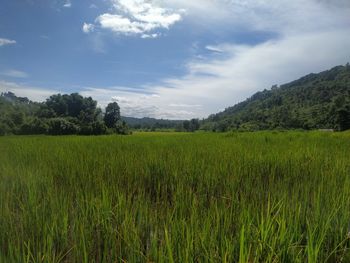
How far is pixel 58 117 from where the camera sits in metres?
30.1

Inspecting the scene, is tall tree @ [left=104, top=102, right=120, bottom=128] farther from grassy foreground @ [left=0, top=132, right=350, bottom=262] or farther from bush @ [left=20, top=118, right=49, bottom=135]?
grassy foreground @ [left=0, top=132, right=350, bottom=262]

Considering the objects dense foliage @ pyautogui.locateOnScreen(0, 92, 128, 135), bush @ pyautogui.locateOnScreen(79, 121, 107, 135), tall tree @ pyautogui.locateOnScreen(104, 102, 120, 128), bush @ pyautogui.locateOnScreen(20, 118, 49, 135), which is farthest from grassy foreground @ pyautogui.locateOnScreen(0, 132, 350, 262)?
tall tree @ pyautogui.locateOnScreen(104, 102, 120, 128)

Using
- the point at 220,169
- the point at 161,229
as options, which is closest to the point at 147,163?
the point at 220,169

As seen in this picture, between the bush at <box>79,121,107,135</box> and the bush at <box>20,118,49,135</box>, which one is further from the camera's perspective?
the bush at <box>79,121,107,135</box>

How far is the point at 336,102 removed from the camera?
50.5m

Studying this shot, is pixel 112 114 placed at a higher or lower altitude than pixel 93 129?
higher

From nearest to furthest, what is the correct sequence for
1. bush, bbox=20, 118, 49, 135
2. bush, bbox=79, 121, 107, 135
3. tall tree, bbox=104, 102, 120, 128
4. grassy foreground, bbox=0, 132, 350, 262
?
grassy foreground, bbox=0, 132, 350, 262
bush, bbox=20, 118, 49, 135
bush, bbox=79, 121, 107, 135
tall tree, bbox=104, 102, 120, 128

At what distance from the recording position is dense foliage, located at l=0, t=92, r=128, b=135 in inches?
960

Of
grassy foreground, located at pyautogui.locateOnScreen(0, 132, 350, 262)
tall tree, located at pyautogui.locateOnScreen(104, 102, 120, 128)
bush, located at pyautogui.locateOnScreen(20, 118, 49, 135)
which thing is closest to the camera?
grassy foreground, located at pyautogui.locateOnScreen(0, 132, 350, 262)

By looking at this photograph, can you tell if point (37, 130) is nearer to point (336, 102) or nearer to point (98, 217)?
point (98, 217)

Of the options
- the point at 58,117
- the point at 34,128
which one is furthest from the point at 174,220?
the point at 58,117

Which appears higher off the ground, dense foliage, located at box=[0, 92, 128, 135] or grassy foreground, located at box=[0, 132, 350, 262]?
dense foliage, located at box=[0, 92, 128, 135]

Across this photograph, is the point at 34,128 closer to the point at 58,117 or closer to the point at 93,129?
the point at 58,117

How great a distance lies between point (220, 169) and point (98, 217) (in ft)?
7.67
